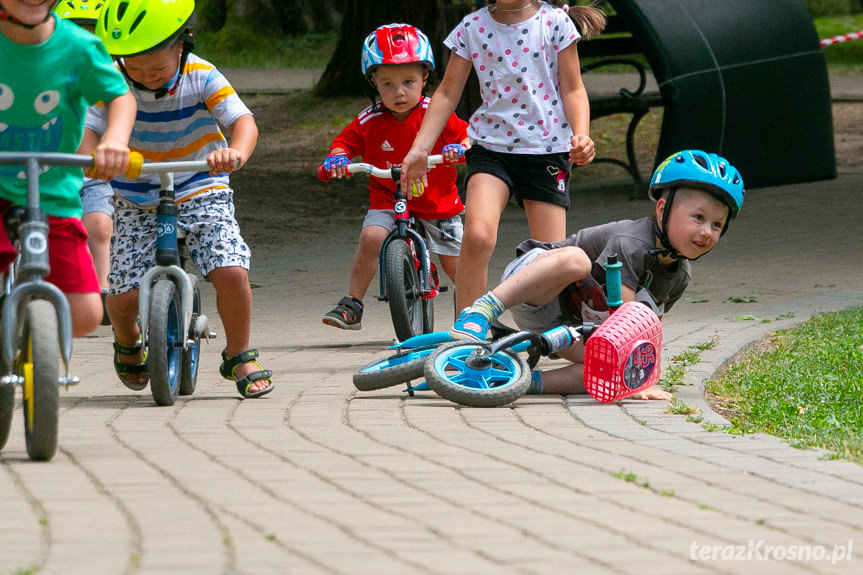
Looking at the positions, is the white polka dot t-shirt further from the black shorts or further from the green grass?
the green grass

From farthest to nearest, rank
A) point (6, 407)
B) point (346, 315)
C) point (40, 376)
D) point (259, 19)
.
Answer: point (259, 19) → point (346, 315) → point (6, 407) → point (40, 376)

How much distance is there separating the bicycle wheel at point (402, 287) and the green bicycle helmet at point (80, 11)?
2141 millimetres

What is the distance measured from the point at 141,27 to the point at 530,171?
79.8 inches

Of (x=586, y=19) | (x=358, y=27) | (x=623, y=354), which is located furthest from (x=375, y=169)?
(x=358, y=27)

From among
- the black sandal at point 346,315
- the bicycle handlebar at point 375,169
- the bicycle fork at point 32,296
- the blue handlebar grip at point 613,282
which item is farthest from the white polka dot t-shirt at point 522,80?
the bicycle fork at point 32,296

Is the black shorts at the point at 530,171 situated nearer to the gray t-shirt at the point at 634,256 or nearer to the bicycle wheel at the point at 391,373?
the gray t-shirt at the point at 634,256

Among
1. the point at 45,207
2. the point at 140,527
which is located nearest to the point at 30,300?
the point at 45,207

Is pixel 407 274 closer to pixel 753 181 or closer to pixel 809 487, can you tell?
pixel 809 487

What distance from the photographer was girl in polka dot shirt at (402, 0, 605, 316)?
20.4 feet

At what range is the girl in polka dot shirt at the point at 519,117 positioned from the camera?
20.4 feet

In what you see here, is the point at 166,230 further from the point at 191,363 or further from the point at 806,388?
the point at 806,388

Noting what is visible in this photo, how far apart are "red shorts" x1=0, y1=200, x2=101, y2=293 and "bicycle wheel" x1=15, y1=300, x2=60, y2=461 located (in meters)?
0.39

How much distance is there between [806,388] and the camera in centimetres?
542

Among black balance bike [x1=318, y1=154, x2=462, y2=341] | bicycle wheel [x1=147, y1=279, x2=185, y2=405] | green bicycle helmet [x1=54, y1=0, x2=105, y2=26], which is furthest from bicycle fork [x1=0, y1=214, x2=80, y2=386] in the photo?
green bicycle helmet [x1=54, y1=0, x2=105, y2=26]
